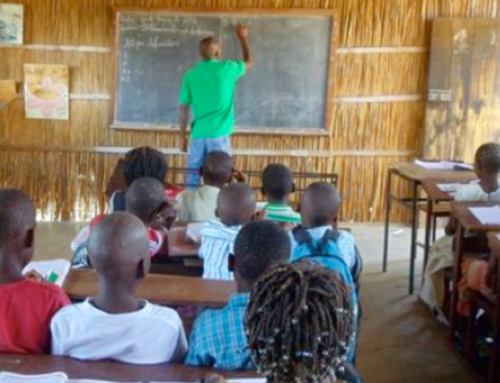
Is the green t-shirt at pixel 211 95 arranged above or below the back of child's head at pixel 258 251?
above

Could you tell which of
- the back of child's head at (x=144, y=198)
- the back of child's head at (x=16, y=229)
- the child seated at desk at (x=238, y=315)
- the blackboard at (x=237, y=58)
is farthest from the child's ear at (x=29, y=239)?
the blackboard at (x=237, y=58)

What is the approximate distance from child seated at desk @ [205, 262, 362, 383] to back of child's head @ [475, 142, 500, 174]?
3.02 metres

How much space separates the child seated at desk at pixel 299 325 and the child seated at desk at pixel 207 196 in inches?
97.9

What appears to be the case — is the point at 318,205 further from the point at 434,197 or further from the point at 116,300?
the point at 434,197

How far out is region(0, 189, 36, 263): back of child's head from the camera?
90.3 inches

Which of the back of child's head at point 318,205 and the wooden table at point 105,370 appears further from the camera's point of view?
the back of child's head at point 318,205

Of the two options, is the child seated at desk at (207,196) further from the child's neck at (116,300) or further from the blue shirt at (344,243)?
the child's neck at (116,300)

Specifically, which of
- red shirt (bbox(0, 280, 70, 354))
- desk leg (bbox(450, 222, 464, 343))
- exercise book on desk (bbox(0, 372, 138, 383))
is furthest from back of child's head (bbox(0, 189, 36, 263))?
desk leg (bbox(450, 222, 464, 343))

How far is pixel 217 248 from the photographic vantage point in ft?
9.66

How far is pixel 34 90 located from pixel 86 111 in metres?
0.46

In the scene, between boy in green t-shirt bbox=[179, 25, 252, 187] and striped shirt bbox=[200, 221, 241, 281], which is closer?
striped shirt bbox=[200, 221, 241, 281]

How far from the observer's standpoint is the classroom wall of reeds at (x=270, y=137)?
6.51 meters

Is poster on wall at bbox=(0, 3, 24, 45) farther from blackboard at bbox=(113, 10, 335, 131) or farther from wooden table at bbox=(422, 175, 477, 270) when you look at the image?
wooden table at bbox=(422, 175, 477, 270)

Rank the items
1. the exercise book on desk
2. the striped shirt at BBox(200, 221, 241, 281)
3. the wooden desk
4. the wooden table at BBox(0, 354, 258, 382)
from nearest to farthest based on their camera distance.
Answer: the exercise book on desk
the wooden table at BBox(0, 354, 258, 382)
the wooden desk
the striped shirt at BBox(200, 221, 241, 281)
